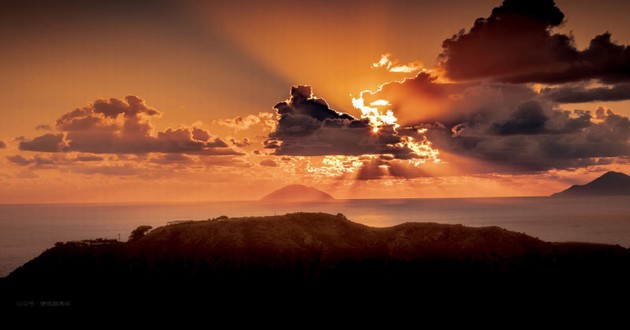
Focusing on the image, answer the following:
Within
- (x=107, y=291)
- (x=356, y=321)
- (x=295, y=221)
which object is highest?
(x=295, y=221)

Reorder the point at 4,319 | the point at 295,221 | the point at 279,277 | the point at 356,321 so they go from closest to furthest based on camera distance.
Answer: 1. the point at 4,319
2. the point at 356,321
3. the point at 279,277
4. the point at 295,221

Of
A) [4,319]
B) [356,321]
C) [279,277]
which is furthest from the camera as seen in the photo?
[279,277]

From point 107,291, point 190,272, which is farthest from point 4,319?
point 190,272

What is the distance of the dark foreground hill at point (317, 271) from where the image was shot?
6134 centimetres

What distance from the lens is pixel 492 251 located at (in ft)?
212

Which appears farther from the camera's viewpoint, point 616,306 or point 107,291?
point 107,291

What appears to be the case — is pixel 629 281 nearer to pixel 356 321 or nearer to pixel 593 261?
pixel 593 261

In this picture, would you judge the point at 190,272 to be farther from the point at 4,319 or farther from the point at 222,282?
the point at 4,319

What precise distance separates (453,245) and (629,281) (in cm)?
2123

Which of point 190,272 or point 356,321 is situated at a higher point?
point 190,272

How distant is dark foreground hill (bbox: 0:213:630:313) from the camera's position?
61.3 meters

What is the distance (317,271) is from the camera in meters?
62.9

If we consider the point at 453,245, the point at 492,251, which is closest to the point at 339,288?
the point at 453,245

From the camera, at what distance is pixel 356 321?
5806cm
